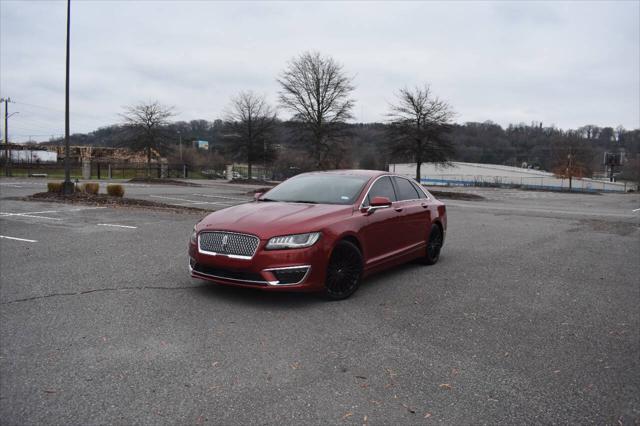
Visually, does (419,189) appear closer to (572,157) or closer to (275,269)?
(275,269)

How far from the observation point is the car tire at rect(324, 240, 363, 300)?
5758mm

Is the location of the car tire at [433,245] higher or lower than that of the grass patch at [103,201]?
lower

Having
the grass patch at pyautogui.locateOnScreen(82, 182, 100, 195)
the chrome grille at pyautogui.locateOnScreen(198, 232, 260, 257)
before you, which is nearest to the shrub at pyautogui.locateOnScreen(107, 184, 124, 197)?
the grass patch at pyautogui.locateOnScreen(82, 182, 100, 195)

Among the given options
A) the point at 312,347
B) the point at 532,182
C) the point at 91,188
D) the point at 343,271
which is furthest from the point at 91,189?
the point at 532,182

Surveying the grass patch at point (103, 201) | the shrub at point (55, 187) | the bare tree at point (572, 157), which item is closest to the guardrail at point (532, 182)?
the bare tree at point (572, 157)

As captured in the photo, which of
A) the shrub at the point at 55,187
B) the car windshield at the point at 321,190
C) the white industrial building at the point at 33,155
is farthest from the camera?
the white industrial building at the point at 33,155

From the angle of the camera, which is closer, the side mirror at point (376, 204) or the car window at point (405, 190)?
the side mirror at point (376, 204)

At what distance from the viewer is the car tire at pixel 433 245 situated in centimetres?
823

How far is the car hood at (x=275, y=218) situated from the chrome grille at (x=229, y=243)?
64 mm

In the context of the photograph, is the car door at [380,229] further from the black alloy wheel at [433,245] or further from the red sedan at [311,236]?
the black alloy wheel at [433,245]

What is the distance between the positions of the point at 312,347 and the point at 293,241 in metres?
1.38

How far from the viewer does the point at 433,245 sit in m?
8.40

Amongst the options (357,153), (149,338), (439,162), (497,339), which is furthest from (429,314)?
(357,153)

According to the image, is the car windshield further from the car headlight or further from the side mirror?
the car headlight
